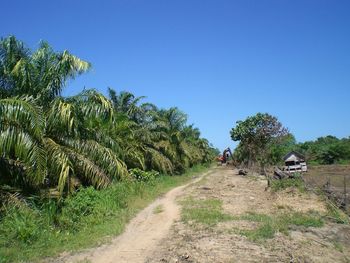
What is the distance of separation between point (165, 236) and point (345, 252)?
4.11 meters

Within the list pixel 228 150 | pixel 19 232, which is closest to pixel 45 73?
pixel 19 232

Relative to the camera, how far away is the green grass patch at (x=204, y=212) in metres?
11.2

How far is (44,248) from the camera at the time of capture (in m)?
8.48

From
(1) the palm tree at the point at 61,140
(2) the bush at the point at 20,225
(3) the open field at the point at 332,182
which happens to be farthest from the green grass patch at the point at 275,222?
(2) the bush at the point at 20,225

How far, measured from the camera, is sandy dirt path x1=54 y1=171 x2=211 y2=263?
8.00m

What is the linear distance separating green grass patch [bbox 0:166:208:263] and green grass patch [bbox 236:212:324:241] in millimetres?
3388

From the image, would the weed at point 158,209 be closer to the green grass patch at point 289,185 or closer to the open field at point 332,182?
the green grass patch at point 289,185

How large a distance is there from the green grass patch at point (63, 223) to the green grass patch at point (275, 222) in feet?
11.1

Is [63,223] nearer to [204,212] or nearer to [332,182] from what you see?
[204,212]

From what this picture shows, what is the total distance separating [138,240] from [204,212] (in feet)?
11.2

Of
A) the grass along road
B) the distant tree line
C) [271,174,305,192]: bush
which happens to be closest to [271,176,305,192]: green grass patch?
[271,174,305,192]: bush

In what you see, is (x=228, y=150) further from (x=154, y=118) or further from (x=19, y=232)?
(x=19, y=232)

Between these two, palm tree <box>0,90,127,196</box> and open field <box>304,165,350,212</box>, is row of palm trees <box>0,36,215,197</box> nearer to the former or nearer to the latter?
palm tree <box>0,90,127,196</box>

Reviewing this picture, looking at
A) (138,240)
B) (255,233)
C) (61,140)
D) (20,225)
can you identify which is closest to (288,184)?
(255,233)
